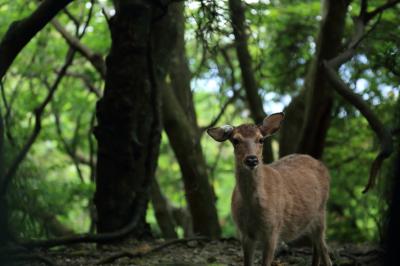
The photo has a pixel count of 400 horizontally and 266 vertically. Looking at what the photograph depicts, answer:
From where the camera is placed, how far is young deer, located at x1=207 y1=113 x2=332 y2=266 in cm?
757

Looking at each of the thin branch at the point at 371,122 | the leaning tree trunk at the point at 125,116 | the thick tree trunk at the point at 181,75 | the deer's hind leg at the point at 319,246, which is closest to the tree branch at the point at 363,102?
the thin branch at the point at 371,122

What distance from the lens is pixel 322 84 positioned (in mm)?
11883

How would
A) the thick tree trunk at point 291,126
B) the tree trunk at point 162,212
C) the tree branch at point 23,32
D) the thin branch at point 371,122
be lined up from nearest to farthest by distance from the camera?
the tree branch at point 23,32 < the thin branch at point 371,122 < the thick tree trunk at point 291,126 < the tree trunk at point 162,212

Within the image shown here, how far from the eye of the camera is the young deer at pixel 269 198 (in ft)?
24.8

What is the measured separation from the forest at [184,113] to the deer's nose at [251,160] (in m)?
1.20

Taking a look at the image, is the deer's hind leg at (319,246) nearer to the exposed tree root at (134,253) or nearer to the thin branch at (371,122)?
the thin branch at (371,122)

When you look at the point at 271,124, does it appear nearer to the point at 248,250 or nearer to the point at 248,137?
the point at 248,137

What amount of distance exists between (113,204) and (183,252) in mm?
1115

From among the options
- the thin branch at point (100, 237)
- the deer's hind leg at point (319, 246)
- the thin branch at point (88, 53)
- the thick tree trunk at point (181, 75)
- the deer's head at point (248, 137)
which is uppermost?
the thin branch at point (88, 53)

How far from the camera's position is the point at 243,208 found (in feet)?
25.2

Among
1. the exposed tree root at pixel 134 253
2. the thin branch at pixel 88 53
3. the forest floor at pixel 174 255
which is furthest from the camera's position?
the thin branch at pixel 88 53

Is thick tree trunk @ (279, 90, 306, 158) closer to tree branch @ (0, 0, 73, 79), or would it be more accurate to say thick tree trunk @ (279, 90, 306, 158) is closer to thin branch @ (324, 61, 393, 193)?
thin branch @ (324, 61, 393, 193)

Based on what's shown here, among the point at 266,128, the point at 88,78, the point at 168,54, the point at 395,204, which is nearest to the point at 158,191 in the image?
the point at 88,78

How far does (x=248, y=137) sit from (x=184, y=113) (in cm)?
550
